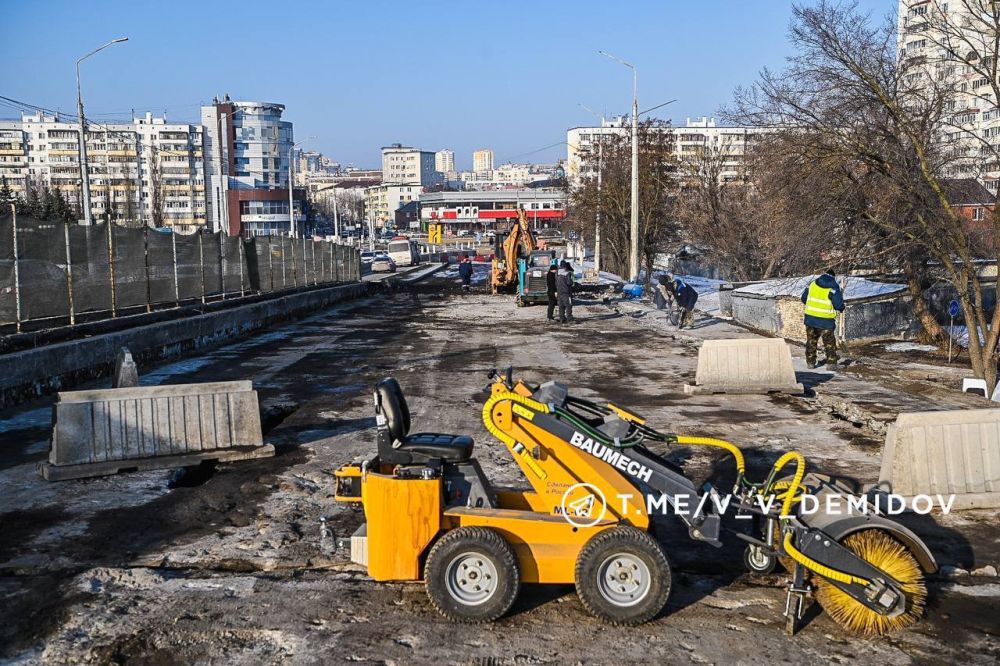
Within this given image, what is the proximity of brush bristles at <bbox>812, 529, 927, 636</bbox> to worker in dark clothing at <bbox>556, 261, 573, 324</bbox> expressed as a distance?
67.8 feet

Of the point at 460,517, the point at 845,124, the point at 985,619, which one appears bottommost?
the point at 985,619

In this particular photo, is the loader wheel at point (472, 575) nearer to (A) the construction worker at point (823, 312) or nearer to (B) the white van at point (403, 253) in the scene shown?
(A) the construction worker at point (823, 312)

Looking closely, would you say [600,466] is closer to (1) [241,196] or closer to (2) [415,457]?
(2) [415,457]

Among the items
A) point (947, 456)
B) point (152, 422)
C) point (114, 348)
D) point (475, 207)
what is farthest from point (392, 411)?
point (475, 207)

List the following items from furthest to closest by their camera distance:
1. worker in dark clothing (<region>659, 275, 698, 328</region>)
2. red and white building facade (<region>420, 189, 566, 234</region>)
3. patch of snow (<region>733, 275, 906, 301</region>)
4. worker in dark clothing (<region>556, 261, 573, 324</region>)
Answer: red and white building facade (<region>420, 189, 566, 234</region>) → worker in dark clothing (<region>556, 261, 573, 324</region>) → worker in dark clothing (<region>659, 275, 698, 328</region>) → patch of snow (<region>733, 275, 906, 301</region>)

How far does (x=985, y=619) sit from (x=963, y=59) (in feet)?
39.9

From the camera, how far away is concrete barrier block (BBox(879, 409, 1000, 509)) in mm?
8328

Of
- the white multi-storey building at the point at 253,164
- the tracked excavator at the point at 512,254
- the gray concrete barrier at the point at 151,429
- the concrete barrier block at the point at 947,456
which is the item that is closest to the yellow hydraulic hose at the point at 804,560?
the concrete barrier block at the point at 947,456

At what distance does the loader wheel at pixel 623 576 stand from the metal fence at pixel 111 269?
12545 mm

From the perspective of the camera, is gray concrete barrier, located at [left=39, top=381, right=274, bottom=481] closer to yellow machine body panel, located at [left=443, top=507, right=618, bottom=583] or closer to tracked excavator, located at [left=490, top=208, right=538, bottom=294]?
yellow machine body panel, located at [left=443, top=507, right=618, bottom=583]

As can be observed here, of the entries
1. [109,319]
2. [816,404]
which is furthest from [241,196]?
[816,404]

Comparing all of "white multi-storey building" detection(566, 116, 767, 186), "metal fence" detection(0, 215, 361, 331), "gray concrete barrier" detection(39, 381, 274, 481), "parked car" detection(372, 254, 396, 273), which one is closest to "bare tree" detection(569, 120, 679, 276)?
"white multi-storey building" detection(566, 116, 767, 186)

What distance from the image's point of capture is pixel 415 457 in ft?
20.3

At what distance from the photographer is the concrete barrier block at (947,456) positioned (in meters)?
8.33
